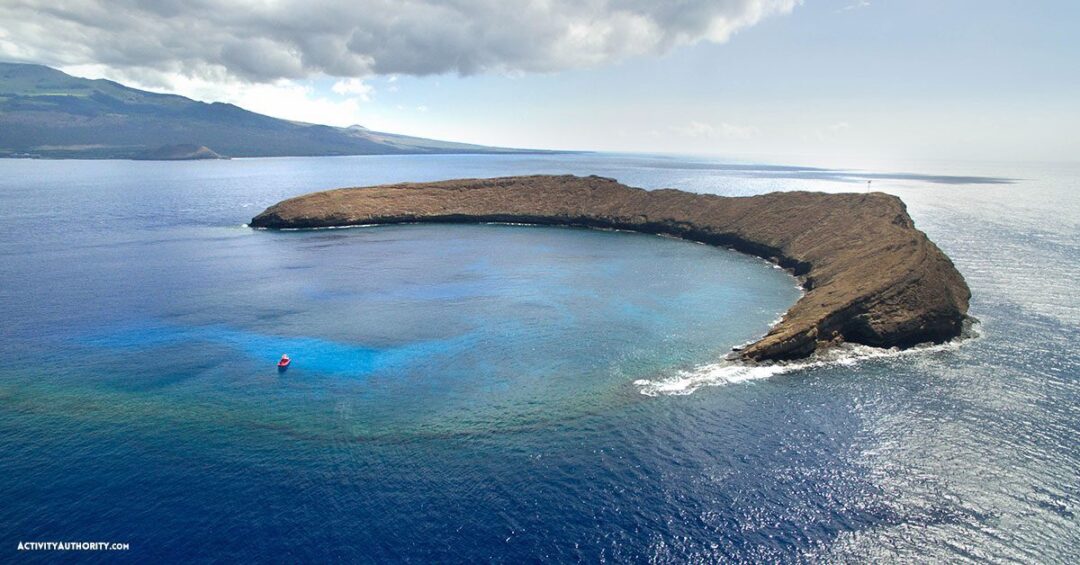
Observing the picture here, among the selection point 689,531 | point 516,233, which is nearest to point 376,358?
point 689,531

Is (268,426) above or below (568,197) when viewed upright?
below

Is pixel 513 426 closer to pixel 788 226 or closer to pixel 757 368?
pixel 757 368

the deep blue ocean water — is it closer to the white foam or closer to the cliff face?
the white foam

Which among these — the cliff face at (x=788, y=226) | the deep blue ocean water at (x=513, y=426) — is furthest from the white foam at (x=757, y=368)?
the cliff face at (x=788, y=226)

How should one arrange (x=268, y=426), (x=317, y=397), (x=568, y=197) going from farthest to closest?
(x=568, y=197)
(x=317, y=397)
(x=268, y=426)

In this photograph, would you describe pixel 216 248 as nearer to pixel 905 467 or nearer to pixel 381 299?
pixel 381 299

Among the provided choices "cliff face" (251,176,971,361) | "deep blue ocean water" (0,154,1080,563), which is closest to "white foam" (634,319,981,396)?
"deep blue ocean water" (0,154,1080,563)
